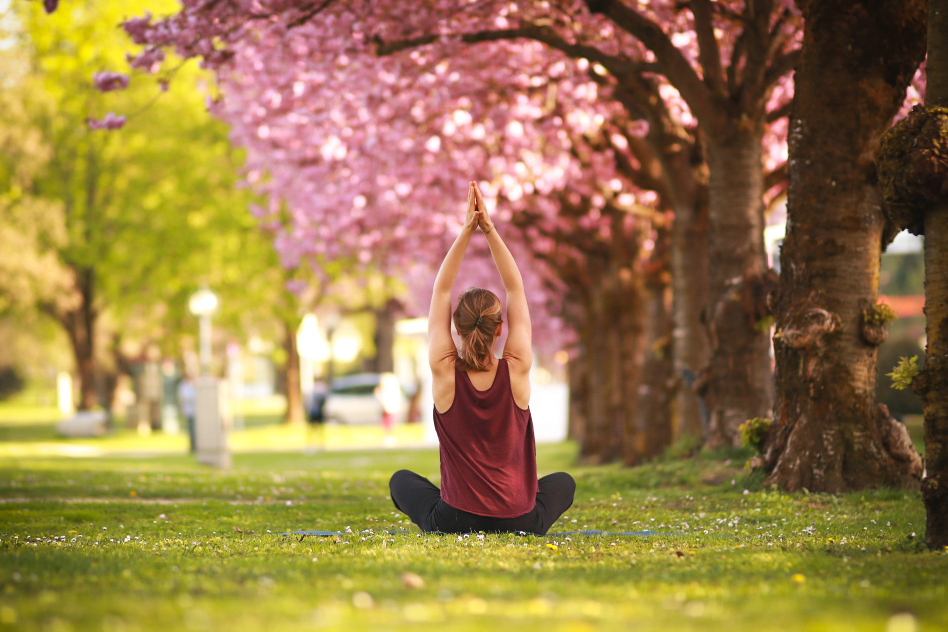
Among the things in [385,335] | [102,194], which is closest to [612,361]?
[102,194]

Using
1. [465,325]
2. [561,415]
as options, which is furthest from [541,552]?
[561,415]

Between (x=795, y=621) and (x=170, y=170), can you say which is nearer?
(x=795, y=621)

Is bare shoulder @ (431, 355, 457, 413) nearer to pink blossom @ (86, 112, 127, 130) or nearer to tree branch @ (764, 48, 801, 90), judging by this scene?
tree branch @ (764, 48, 801, 90)

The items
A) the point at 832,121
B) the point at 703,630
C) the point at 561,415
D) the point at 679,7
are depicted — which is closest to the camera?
the point at 703,630

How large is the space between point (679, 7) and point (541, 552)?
264 inches

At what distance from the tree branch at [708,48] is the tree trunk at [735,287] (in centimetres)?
54

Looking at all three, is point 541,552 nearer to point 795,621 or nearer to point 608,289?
point 795,621

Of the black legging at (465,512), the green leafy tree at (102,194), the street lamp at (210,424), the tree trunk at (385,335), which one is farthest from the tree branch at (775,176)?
the tree trunk at (385,335)

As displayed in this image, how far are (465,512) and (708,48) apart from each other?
6.21m

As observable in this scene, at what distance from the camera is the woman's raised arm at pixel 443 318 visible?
568cm

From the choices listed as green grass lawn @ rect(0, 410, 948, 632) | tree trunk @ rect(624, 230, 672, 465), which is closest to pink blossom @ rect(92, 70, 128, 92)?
green grass lawn @ rect(0, 410, 948, 632)

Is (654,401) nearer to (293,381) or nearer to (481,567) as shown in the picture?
(481,567)

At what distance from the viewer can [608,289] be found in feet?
59.4

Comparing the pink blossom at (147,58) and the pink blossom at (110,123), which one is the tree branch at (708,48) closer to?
the pink blossom at (147,58)
